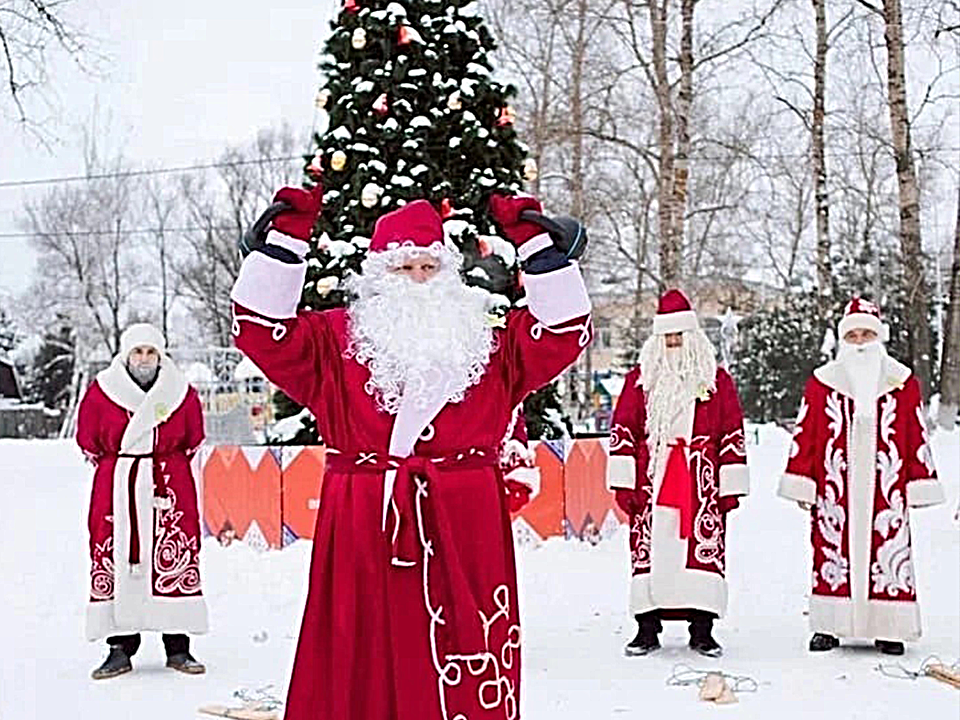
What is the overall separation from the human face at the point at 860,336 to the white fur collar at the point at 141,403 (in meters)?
3.25

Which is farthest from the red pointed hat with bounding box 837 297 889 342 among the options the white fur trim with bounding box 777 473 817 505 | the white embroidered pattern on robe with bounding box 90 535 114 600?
the white embroidered pattern on robe with bounding box 90 535 114 600

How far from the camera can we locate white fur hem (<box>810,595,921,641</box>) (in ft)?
23.7

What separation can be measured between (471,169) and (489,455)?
664cm

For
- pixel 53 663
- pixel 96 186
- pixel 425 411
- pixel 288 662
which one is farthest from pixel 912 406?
pixel 96 186

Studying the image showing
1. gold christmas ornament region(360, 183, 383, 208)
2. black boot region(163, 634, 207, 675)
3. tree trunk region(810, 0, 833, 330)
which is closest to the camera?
black boot region(163, 634, 207, 675)

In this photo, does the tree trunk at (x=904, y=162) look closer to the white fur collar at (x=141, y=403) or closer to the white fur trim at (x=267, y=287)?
the white fur collar at (x=141, y=403)

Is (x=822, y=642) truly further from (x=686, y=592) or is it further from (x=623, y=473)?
(x=623, y=473)

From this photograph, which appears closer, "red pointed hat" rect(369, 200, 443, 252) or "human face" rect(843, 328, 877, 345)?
"red pointed hat" rect(369, 200, 443, 252)

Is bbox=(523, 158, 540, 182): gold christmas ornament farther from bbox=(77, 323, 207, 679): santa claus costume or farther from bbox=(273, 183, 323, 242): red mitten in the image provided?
bbox=(273, 183, 323, 242): red mitten

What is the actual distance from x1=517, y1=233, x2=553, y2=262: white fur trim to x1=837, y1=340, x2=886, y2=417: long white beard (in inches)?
141

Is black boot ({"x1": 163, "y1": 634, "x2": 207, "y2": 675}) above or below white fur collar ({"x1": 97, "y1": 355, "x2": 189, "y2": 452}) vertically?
below

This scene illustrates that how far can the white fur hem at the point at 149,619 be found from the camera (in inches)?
284

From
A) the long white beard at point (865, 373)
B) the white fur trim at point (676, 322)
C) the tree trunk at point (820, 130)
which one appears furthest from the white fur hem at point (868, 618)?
the tree trunk at point (820, 130)

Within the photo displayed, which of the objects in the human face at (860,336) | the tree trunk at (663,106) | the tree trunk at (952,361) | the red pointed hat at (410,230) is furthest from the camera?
the tree trunk at (663,106)
